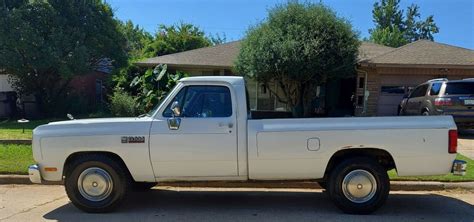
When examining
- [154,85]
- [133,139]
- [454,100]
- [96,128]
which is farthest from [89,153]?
[154,85]

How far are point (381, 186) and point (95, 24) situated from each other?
1795 cm

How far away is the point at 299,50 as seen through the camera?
16.6 m

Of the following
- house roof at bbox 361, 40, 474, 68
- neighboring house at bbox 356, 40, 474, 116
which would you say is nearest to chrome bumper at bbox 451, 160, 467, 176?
neighboring house at bbox 356, 40, 474, 116

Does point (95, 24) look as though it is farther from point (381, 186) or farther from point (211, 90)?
point (381, 186)

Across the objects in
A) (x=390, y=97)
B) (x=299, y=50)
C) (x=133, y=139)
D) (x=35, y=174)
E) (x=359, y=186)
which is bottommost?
(x=359, y=186)

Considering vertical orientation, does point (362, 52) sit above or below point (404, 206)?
above

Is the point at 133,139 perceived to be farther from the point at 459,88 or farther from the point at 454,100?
the point at 459,88

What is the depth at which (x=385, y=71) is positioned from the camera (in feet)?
58.0

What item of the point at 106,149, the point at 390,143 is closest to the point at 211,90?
the point at 106,149

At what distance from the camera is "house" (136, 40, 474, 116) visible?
57.0 ft

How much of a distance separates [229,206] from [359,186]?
1877mm

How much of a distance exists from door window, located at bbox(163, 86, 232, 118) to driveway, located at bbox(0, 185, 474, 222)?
1.37m

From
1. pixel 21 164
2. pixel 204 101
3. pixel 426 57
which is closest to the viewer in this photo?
pixel 204 101

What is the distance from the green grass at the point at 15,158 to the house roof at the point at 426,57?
39.8ft
